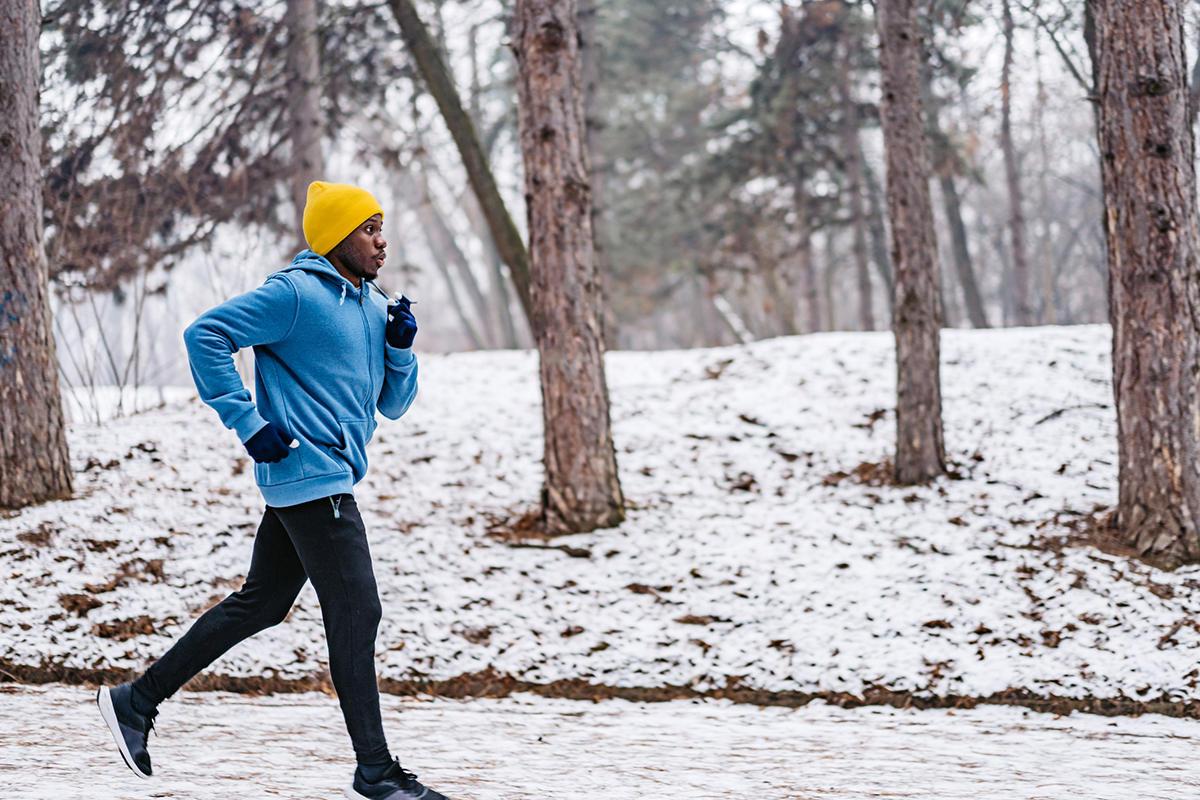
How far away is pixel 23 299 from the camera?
20.9 ft

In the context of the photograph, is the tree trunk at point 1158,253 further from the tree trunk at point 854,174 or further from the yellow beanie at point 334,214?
the tree trunk at point 854,174

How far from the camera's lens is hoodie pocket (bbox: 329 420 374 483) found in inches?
116

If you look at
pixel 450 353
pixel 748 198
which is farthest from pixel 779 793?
pixel 748 198

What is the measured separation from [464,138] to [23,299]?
4.95 metres

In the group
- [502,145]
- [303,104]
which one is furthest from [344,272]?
[502,145]

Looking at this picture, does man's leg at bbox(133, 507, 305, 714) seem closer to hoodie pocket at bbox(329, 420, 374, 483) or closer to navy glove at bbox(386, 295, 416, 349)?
hoodie pocket at bbox(329, 420, 374, 483)

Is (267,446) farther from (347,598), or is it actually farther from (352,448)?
(347,598)

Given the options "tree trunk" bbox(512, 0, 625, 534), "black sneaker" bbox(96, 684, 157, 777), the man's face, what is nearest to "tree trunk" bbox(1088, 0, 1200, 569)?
"tree trunk" bbox(512, 0, 625, 534)

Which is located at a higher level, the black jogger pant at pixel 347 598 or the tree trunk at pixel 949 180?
the tree trunk at pixel 949 180

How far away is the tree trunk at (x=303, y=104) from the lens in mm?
10367


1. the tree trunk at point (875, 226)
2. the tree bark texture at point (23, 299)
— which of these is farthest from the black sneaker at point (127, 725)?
the tree trunk at point (875, 226)

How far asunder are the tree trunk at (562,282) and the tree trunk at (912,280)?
94.5 inches

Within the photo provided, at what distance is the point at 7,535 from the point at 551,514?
3519 mm

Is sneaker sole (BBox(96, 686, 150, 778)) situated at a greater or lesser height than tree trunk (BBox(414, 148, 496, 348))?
lesser
